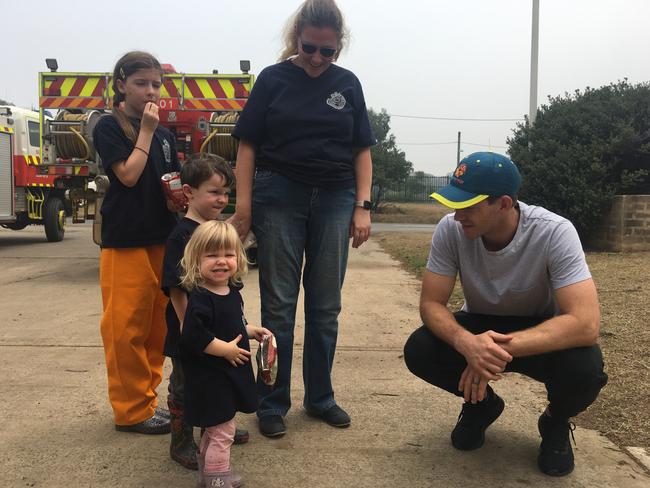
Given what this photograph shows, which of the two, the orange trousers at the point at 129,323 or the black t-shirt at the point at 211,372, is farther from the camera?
the orange trousers at the point at 129,323

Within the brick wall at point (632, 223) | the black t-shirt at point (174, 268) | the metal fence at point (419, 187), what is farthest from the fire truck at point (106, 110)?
the metal fence at point (419, 187)

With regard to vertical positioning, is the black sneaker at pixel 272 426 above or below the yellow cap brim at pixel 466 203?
below

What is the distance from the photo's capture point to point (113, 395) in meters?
2.74

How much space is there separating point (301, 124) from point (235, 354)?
3.86 feet

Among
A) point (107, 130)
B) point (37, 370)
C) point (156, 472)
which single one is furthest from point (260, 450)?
point (37, 370)

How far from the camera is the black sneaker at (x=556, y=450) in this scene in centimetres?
240

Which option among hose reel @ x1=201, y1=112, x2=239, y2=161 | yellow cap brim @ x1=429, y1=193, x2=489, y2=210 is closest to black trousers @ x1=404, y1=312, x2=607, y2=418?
yellow cap brim @ x1=429, y1=193, x2=489, y2=210

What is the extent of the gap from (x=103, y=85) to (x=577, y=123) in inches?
293

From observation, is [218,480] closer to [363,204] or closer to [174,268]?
[174,268]

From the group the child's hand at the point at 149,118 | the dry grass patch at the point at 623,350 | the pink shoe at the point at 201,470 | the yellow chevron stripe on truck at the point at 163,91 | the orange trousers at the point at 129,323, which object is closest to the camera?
the pink shoe at the point at 201,470

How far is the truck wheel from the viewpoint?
38.5ft

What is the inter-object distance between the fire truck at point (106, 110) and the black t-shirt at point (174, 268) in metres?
4.77

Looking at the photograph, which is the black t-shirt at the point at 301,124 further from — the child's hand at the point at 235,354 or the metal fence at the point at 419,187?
the metal fence at the point at 419,187

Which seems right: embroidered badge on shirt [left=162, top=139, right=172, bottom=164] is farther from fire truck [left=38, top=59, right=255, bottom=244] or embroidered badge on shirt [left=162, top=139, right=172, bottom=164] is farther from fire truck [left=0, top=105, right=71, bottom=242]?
fire truck [left=0, top=105, right=71, bottom=242]
